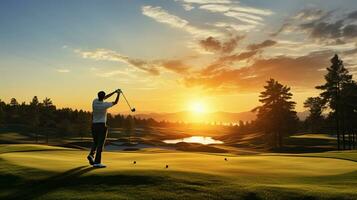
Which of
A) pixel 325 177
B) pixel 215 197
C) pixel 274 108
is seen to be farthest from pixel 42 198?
pixel 274 108

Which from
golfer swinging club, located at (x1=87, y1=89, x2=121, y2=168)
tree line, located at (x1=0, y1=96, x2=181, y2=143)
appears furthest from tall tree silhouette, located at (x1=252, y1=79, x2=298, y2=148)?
golfer swinging club, located at (x1=87, y1=89, x2=121, y2=168)

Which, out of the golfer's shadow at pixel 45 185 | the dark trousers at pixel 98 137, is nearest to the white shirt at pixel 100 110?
the dark trousers at pixel 98 137

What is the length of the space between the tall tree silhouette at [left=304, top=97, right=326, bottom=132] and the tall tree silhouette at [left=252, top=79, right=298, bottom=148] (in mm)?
5316

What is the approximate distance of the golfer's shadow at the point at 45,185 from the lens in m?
13.0

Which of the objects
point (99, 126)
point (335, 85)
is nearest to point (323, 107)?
point (335, 85)

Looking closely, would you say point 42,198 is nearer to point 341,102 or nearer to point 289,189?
point 289,189

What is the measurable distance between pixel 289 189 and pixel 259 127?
6946cm

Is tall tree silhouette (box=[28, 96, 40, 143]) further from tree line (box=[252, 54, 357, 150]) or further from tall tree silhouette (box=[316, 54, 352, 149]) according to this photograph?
tall tree silhouette (box=[316, 54, 352, 149])

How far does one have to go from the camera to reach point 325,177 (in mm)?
16375

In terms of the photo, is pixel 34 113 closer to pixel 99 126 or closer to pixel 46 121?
pixel 46 121

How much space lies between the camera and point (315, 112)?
81.1 metres

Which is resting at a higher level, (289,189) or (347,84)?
(347,84)

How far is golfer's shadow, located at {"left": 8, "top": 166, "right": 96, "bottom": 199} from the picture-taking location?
13047 millimetres

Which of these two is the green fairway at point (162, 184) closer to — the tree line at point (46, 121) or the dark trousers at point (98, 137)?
the dark trousers at point (98, 137)
